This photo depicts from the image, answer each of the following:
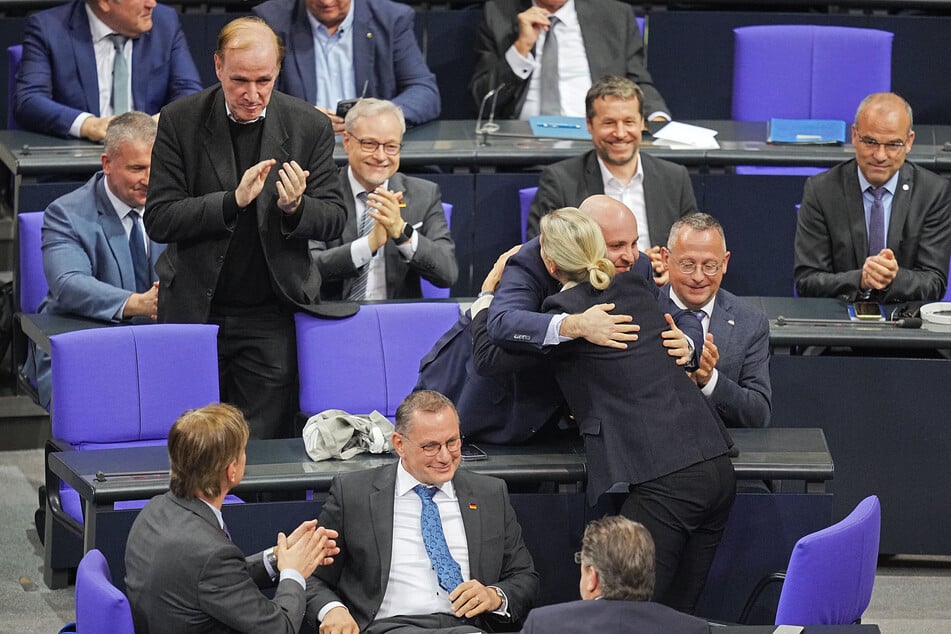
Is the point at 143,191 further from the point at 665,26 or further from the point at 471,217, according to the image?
the point at 665,26

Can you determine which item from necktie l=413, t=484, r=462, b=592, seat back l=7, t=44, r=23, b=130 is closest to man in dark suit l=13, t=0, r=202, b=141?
seat back l=7, t=44, r=23, b=130

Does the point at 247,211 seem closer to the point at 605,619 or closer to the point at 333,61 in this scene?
the point at 333,61

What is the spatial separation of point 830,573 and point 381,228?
2247 millimetres

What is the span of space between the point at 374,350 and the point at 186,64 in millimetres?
1999

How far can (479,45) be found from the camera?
22.5ft

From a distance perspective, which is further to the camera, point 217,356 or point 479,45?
point 479,45

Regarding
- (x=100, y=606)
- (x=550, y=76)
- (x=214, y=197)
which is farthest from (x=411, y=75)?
(x=100, y=606)

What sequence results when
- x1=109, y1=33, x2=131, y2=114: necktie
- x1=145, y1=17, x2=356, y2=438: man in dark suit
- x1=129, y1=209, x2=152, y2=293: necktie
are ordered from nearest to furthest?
1. x1=145, y1=17, x2=356, y2=438: man in dark suit
2. x1=129, y1=209, x2=152, y2=293: necktie
3. x1=109, y1=33, x2=131, y2=114: necktie

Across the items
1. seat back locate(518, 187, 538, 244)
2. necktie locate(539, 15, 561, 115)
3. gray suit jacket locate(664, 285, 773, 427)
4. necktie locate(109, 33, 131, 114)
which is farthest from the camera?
necktie locate(539, 15, 561, 115)

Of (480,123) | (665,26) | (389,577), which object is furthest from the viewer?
(665,26)

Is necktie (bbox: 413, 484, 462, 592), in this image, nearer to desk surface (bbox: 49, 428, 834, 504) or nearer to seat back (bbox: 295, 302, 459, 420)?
desk surface (bbox: 49, 428, 834, 504)

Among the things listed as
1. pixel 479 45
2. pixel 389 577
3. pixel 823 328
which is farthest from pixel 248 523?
pixel 479 45

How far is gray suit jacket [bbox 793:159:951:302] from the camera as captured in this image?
5.63 m

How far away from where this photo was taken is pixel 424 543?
3.82 m
